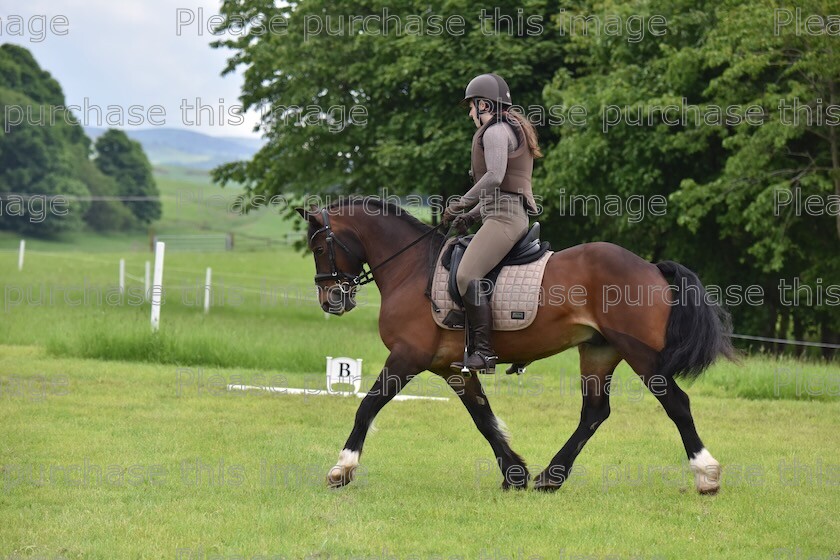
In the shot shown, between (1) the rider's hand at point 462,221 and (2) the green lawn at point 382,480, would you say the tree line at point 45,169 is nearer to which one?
(2) the green lawn at point 382,480

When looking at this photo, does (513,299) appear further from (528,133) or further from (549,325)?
(528,133)

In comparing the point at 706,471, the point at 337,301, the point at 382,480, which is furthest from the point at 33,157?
the point at 706,471

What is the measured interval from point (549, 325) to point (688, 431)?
1352mm

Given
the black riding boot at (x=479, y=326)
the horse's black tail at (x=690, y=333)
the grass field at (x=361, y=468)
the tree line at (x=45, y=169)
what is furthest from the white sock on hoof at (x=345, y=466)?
the tree line at (x=45, y=169)

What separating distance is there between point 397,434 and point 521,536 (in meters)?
4.02

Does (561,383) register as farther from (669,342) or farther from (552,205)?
(552,205)

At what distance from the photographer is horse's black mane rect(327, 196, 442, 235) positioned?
8.85m

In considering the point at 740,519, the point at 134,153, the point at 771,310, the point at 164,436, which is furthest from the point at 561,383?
the point at 134,153

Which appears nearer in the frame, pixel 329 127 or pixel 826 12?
pixel 826 12

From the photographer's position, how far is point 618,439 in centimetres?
1080

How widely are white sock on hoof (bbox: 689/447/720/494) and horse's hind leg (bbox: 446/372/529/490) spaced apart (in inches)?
53.9

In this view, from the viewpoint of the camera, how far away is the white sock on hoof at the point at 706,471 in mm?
8070

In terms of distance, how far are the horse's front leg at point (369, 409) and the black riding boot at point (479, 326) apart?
1.62ft

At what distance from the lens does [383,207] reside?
8.95m
